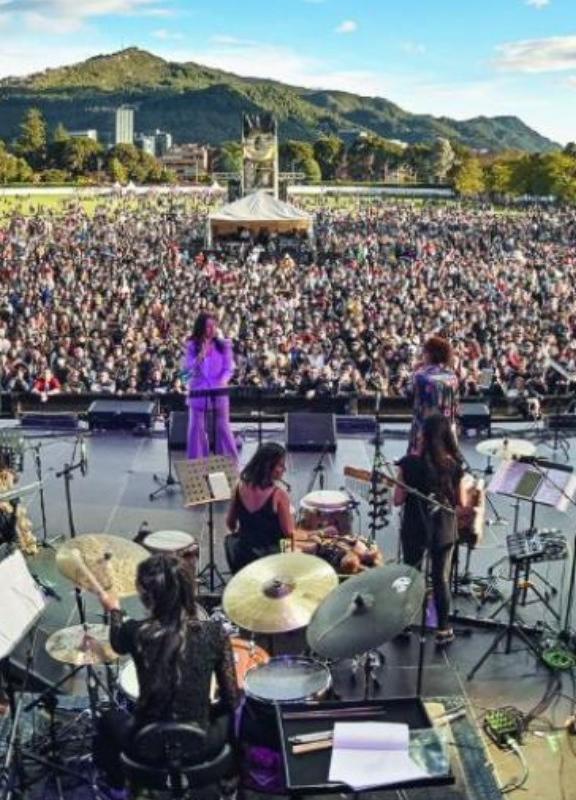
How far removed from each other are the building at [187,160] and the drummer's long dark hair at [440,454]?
113024 mm

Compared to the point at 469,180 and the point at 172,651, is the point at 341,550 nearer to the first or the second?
the point at 172,651

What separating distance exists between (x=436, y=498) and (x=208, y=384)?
3487 mm

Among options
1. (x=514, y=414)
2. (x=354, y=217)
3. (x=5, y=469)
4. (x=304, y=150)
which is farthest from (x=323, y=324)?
(x=304, y=150)

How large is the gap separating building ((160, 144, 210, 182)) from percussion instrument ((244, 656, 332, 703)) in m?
114

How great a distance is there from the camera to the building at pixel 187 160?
121 m

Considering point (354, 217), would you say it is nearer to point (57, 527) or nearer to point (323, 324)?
point (323, 324)

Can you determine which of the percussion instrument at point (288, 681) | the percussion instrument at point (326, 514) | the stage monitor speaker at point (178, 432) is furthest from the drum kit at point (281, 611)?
the stage monitor speaker at point (178, 432)

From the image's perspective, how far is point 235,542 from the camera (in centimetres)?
577

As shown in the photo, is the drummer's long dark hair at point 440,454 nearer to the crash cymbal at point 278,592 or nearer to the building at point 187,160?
the crash cymbal at point 278,592

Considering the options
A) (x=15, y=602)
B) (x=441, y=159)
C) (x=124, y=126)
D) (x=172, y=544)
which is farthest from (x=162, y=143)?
(x=15, y=602)

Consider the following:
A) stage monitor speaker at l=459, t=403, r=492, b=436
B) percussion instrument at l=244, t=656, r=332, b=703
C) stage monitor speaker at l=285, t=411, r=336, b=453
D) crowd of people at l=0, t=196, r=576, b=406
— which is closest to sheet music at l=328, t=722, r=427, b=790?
percussion instrument at l=244, t=656, r=332, b=703

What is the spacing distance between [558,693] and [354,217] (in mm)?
48571

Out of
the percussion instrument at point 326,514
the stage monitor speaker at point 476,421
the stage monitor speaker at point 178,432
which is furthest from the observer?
the stage monitor speaker at point 476,421

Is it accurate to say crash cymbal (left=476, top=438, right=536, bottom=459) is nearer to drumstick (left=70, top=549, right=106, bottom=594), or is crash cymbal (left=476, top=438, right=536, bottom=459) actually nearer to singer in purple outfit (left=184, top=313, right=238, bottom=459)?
singer in purple outfit (left=184, top=313, right=238, bottom=459)
